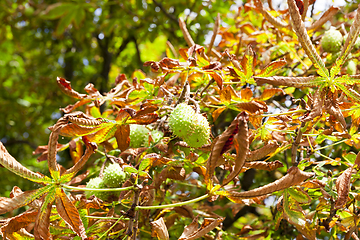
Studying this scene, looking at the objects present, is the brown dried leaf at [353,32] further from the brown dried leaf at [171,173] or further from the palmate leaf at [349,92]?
the brown dried leaf at [171,173]

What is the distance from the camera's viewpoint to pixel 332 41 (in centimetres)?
173

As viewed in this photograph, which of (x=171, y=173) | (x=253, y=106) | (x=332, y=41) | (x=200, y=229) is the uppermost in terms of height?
(x=332, y=41)

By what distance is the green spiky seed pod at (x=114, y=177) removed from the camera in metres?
1.40

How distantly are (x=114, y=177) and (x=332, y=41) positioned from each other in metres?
1.38

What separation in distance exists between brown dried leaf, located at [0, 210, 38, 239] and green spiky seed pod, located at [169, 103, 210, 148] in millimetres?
600

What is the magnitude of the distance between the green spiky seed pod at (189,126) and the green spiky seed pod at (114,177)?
0.37 metres

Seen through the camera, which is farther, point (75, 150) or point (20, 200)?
point (75, 150)

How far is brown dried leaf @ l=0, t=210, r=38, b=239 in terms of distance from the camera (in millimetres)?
1091

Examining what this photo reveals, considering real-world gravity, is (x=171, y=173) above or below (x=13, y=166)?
below

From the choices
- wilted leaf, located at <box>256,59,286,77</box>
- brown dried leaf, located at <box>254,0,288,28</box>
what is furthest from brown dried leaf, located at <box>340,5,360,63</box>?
brown dried leaf, located at <box>254,0,288,28</box>

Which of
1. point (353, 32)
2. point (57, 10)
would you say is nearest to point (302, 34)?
point (353, 32)

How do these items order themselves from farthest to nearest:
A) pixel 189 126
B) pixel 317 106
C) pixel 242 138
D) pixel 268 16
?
pixel 268 16, pixel 189 126, pixel 317 106, pixel 242 138

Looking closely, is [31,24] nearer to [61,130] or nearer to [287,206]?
[61,130]

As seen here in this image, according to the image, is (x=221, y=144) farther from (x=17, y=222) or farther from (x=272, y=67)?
(x=17, y=222)
